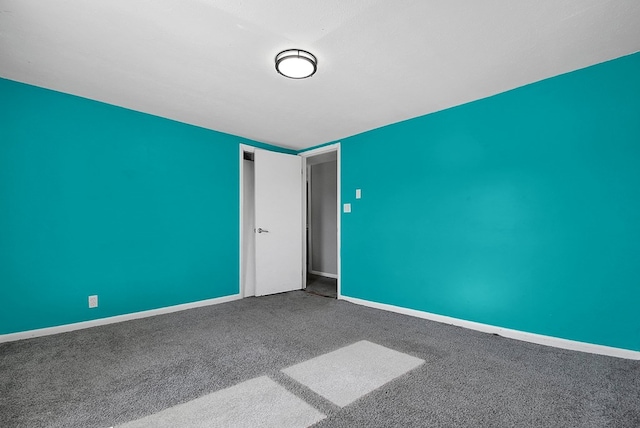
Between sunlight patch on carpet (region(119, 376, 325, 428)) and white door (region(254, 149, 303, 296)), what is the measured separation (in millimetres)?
2555

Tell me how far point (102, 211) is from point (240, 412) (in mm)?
A: 2650

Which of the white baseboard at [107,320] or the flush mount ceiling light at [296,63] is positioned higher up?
the flush mount ceiling light at [296,63]

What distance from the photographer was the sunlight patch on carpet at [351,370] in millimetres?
1796

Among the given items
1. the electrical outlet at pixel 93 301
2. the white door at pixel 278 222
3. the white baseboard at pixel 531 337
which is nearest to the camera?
the white baseboard at pixel 531 337

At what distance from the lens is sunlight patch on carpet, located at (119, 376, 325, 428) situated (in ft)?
4.88

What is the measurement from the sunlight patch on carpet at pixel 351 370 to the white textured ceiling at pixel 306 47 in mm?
2360

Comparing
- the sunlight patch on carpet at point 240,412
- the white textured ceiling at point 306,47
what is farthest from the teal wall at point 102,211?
the sunlight patch on carpet at point 240,412

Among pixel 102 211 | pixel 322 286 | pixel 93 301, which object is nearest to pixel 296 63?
pixel 102 211

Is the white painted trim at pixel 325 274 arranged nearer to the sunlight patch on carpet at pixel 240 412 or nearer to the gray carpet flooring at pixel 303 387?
the gray carpet flooring at pixel 303 387

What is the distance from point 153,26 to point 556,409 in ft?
11.2

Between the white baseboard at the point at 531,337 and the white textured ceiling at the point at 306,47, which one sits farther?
the white baseboard at the point at 531,337

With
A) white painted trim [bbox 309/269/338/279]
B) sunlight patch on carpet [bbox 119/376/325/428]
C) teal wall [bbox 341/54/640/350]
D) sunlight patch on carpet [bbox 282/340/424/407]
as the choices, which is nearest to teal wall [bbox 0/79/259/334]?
sunlight patch on carpet [bbox 119/376/325/428]

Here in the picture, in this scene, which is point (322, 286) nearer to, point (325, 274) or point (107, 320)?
point (325, 274)

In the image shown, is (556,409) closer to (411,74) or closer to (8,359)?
(411,74)
